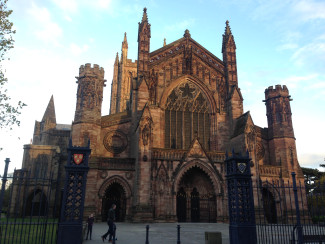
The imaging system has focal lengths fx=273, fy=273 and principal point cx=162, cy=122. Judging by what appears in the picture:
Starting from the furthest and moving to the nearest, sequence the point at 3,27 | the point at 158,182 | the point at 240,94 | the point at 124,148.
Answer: the point at 240,94 → the point at 124,148 → the point at 158,182 → the point at 3,27

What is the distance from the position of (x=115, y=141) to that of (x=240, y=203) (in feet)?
61.7

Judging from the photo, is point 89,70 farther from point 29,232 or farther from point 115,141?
point 29,232

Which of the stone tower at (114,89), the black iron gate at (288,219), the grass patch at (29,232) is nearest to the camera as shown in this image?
the grass patch at (29,232)

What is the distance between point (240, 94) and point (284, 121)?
5.98 metres

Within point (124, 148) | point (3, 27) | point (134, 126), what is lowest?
point (124, 148)

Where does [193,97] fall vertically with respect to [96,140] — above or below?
above

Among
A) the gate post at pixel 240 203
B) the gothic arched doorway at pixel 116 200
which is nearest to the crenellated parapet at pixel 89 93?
the gothic arched doorway at pixel 116 200

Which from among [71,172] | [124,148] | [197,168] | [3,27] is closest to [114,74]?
[124,148]

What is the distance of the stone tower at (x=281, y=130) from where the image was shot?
2939 centimetres

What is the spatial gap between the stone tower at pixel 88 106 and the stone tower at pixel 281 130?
1907 cm

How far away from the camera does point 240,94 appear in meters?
29.8

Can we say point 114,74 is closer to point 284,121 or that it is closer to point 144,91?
point 144,91

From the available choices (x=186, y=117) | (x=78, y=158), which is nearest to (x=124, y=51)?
(x=186, y=117)

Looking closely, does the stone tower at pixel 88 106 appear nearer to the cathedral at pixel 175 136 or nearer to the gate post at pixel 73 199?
the cathedral at pixel 175 136
